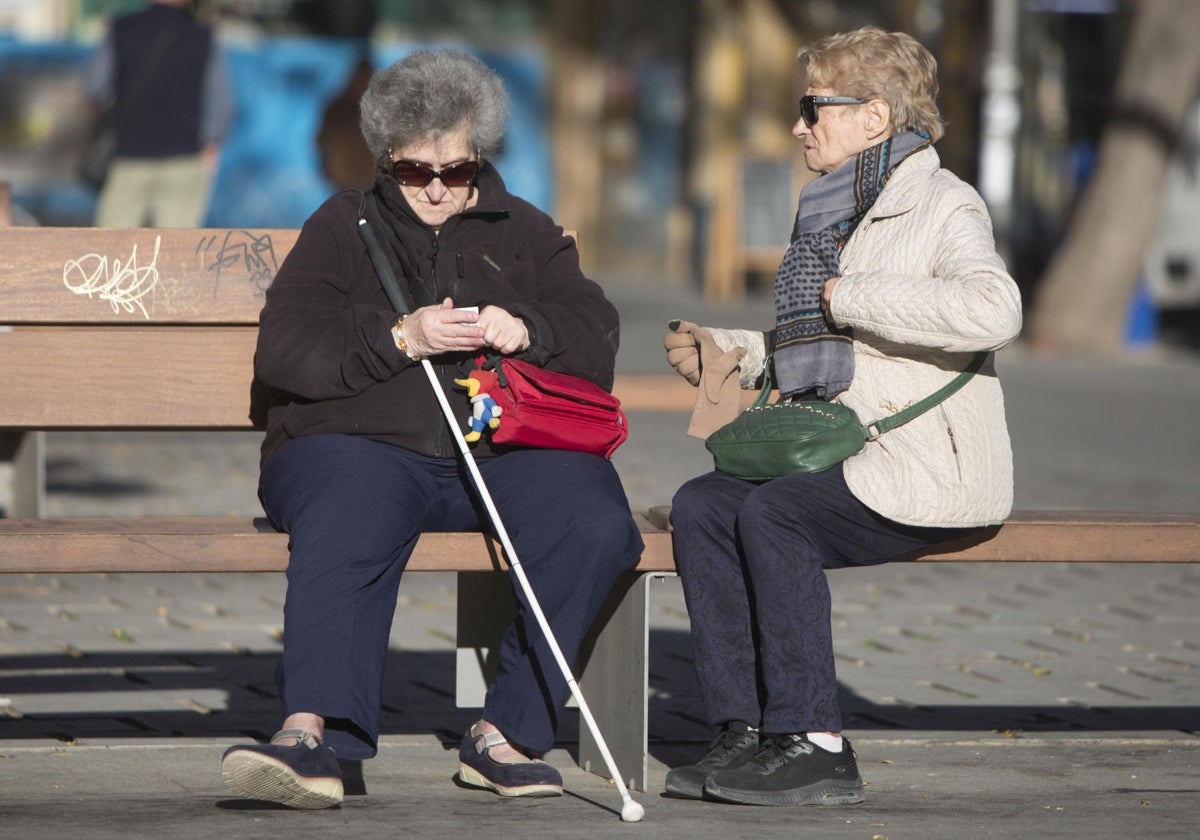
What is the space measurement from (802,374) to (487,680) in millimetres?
1058

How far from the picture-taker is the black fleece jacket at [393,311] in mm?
4355

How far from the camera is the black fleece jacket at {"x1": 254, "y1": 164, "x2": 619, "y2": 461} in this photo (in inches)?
171

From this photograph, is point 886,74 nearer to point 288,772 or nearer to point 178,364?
point 178,364

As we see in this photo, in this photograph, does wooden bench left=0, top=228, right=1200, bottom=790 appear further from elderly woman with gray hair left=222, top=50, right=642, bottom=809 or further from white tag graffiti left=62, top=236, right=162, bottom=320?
elderly woman with gray hair left=222, top=50, right=642, bottom=809

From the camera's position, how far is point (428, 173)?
452cm

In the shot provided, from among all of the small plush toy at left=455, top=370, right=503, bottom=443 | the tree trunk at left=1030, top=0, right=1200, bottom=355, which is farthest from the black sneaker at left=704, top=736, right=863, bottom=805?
the tree trunk at left=1030, top=0, right=1200, bottom=355

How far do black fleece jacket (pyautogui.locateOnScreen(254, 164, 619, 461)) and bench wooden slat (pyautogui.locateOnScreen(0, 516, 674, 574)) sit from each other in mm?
272

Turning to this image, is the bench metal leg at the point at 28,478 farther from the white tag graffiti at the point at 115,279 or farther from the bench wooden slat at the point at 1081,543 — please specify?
the bench wooden slat at the point at 1081,543

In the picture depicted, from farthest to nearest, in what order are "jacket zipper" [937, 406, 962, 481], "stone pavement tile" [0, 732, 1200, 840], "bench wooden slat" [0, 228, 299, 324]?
"bench wooden slat" [0, 228, 299, 324]
"jacket zipper" [937, 406, 962, 481]
"stone pavement tile" [0, 732, 1200, 840]

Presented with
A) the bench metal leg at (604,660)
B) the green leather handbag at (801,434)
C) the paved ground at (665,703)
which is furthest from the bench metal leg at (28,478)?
the green leather handbag at (801,434)

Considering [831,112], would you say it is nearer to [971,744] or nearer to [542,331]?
[542,331]

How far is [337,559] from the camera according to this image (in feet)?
13.4

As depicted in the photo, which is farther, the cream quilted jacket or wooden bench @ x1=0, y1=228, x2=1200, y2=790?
wooden bench @ x1=0, y1=228, x2=1200, y2=790

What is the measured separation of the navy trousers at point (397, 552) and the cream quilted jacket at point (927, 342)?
1.90 ft
